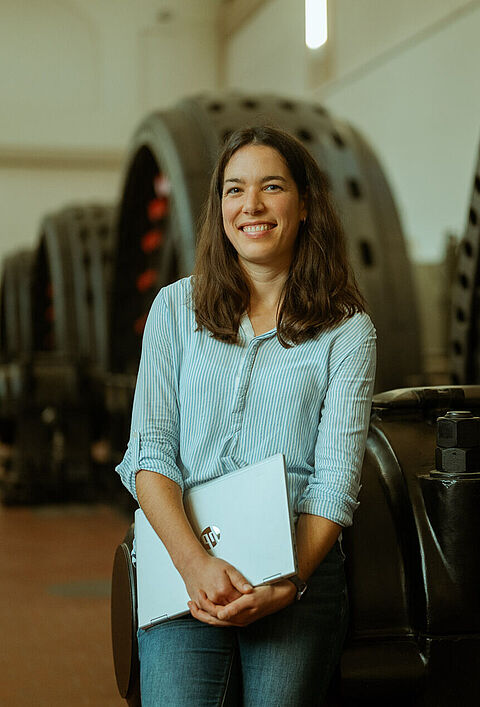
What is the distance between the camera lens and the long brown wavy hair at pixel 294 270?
1.50m

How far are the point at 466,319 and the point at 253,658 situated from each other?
1.26 meters

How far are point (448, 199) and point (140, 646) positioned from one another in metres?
6.95

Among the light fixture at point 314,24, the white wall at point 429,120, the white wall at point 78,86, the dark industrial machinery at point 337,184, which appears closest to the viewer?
the dark industrial machinery at point 337,184

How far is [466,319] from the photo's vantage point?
2400 millimetres

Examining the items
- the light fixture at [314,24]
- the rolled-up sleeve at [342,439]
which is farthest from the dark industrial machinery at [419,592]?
the light fixture at [314,24]

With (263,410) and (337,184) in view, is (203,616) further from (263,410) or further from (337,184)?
(337,184)

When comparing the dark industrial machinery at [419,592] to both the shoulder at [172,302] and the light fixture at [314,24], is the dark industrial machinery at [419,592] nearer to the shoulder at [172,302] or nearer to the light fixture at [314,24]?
the shoulder at [172,302]

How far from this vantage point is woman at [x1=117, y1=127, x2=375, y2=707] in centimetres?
137

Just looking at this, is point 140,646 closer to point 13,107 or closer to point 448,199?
point 448,199

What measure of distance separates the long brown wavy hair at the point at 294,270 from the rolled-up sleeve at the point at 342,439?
8 centimetres

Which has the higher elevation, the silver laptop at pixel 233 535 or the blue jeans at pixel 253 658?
the silver laptop at pixel 233 535

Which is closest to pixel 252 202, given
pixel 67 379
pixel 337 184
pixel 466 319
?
pixel 466 319

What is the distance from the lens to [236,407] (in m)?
1.48

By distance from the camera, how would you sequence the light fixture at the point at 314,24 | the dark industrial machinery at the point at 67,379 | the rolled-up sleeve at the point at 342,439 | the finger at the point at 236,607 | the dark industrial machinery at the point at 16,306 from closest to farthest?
the finger at the point at 236,607 < the rolled-up sleeve at the point at 342,439 < the dark industrial machinery at the point at 67,379 < the dark industrial machinery at the point at 16,306 < the light fixture at the point at 314,24
